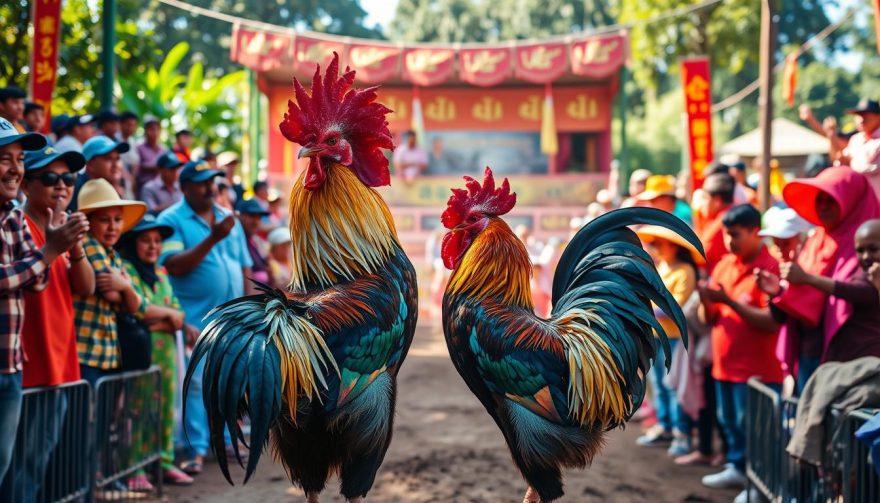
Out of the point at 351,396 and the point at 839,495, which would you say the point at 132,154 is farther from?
the point at 839,495

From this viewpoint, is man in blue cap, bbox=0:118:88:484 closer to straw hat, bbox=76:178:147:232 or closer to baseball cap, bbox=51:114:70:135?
straw hat, bbox=76:178:147:232

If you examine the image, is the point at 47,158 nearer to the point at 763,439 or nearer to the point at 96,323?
the point at 96,323

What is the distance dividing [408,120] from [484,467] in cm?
1425

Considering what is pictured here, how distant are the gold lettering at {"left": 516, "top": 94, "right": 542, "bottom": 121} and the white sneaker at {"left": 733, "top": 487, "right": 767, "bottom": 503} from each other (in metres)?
15.0

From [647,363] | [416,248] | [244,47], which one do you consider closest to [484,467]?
[647,363]

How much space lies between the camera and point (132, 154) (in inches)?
365

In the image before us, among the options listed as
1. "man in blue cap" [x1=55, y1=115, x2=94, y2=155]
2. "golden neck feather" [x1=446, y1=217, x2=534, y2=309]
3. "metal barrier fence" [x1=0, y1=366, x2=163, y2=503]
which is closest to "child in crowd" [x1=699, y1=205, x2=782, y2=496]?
"golden neck feather" [x1=446, y1=217, x2=534, y2=309]

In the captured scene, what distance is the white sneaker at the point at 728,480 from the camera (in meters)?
5.62

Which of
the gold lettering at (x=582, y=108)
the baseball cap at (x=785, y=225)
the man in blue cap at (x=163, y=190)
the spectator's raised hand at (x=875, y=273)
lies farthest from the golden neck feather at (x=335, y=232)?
the gold lettering at (x=582, y=108)

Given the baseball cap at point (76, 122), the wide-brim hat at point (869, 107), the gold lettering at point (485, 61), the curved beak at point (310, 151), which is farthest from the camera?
the gold lettering at point (485, 61)

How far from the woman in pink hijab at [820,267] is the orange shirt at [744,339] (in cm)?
56

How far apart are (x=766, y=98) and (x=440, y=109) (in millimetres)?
10489

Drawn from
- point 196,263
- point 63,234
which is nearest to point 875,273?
point 63,234

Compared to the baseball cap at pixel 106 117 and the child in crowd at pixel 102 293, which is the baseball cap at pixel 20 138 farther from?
the baseball cap at pixel 106 117
